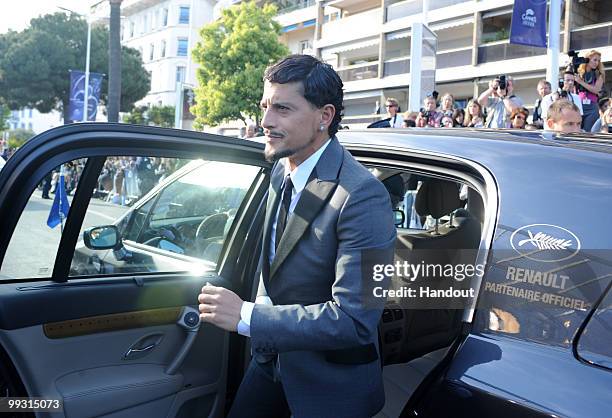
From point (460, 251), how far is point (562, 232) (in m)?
1.06

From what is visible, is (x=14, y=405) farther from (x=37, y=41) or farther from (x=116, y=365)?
(x=37, y=41)

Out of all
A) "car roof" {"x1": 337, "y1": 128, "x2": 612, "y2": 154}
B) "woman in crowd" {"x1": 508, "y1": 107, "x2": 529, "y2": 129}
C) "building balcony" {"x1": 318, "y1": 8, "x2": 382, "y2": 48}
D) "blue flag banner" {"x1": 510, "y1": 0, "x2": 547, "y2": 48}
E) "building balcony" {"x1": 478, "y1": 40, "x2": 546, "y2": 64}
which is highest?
"building balcony" {"x1": 318, "y1": 8, "x2": 382, "y2": 48}

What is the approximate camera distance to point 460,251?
2.49 m

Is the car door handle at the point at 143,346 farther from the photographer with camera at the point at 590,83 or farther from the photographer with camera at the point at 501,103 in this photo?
the photographer with camera at the point at 590,83

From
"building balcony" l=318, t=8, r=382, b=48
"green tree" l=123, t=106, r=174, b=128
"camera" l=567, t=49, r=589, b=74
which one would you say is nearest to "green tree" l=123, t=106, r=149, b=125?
"green tree" l=123, t=106, r=174, b=128

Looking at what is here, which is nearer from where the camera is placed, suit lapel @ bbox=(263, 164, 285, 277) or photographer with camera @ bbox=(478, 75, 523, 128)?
suit lapel @ bbox=(263, 164, 285, 277)

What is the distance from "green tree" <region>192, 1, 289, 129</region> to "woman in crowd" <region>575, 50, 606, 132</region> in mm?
24707

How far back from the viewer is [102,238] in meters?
2.33

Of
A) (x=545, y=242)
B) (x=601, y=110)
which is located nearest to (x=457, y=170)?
(x=545, y=242)

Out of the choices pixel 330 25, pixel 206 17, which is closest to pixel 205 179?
pixel 330 25

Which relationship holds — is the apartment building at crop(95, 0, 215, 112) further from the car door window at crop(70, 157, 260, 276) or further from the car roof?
the car roof

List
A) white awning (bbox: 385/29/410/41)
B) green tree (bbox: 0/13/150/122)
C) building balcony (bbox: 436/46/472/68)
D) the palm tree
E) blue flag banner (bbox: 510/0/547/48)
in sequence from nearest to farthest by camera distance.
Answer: blue flag banner (bbox: 510/0/547/48) → the palm tree → building balcony (bbox: 436/46/472/68) → white awning (bbox: 385/29/410/41) → green tree (bbox: 0/13/150/122)

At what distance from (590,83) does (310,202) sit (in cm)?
683

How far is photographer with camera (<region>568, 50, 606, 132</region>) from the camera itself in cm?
720
